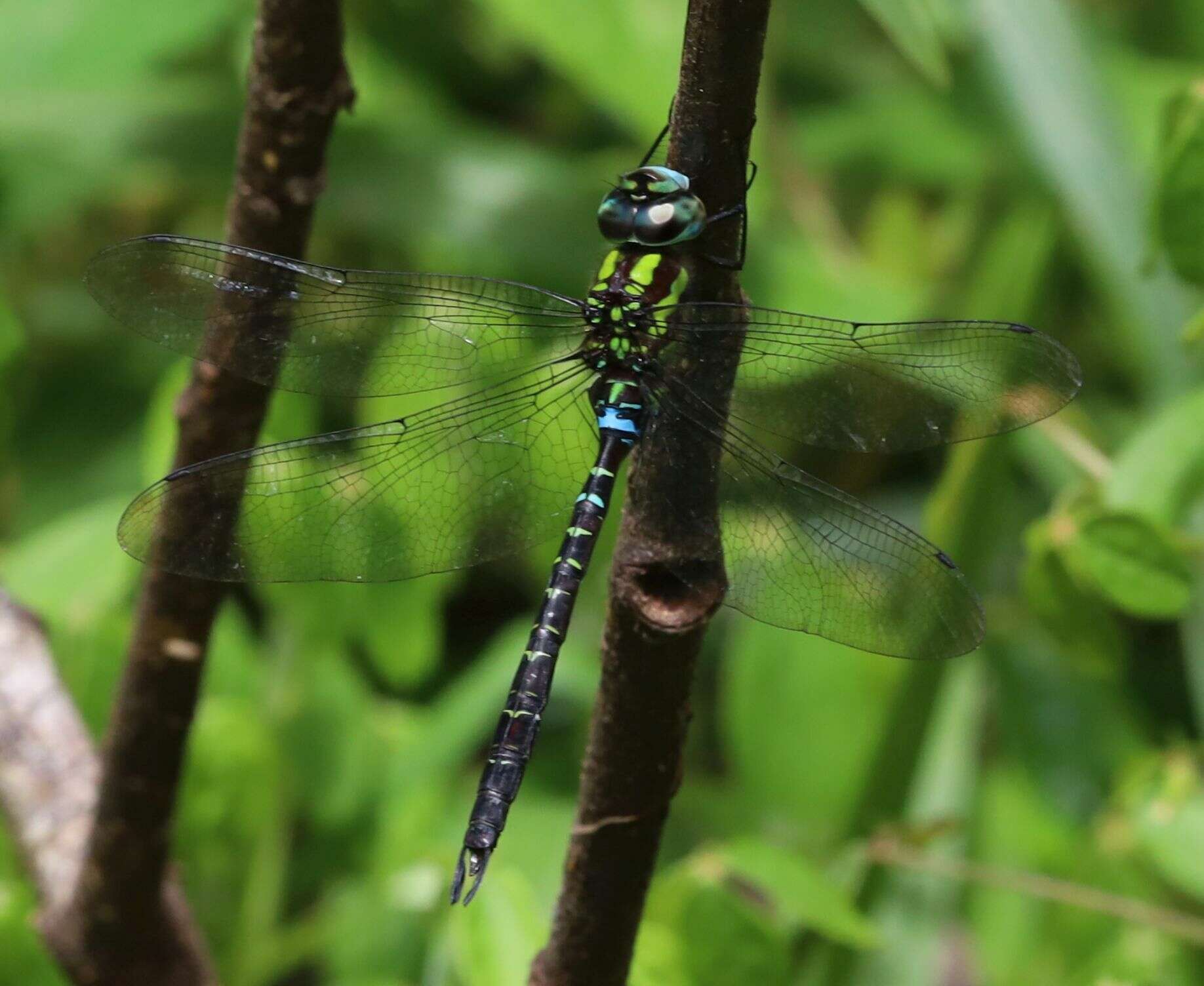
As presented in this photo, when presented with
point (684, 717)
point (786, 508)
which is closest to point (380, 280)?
point (786, 508)

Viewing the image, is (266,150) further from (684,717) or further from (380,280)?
(684,717)

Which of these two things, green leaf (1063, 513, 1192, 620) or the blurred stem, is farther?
the blurred stem

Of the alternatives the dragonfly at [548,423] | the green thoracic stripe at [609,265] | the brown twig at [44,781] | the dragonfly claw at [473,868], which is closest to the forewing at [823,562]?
the dragonfly at [548,423]

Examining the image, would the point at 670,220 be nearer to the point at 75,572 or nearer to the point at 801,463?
the point at 75,572

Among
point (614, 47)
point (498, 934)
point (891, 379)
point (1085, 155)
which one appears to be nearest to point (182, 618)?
point (498, 934)

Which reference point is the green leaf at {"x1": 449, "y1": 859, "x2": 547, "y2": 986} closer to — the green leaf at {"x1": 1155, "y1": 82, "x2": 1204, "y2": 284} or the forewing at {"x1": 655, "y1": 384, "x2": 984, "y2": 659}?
the forewing at {"x1": 655, "y1": 384, "x2": 984, "y2": 659}

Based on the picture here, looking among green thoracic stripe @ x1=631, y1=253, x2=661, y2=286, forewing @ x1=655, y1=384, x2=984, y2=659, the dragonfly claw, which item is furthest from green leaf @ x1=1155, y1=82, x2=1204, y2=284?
the dragonfly claw

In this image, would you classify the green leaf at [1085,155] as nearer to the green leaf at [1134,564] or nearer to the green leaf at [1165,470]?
the green leaf at [1165,470]
